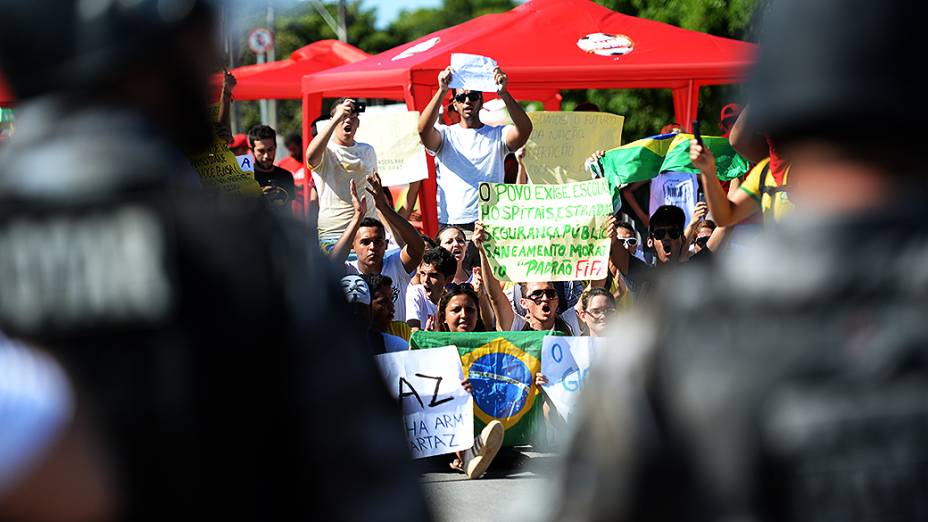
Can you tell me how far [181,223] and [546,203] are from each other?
7.19 meters

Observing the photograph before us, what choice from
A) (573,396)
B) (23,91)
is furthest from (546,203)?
(23,91)

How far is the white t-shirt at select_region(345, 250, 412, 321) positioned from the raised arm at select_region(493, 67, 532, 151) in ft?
6.30

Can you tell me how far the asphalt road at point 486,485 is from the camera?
6.49 m

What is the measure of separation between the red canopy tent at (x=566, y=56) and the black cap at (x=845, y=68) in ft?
33.4

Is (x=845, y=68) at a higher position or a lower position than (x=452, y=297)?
higher

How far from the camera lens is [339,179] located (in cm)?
1026

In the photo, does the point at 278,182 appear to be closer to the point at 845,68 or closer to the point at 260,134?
the point at 260,134

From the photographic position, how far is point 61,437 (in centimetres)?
141

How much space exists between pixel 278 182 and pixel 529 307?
261 centimetres

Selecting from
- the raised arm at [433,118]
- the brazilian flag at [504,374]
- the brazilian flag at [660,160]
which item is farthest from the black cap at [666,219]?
the brazilian flag at [504,374]

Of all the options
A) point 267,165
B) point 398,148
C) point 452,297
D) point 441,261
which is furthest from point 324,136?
point 452,297

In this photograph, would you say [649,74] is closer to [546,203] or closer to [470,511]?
[546,203]

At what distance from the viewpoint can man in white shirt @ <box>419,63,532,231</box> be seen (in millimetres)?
9680

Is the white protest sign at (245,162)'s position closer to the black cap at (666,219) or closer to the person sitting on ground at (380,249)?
the person sitting on ground at (380,249)
